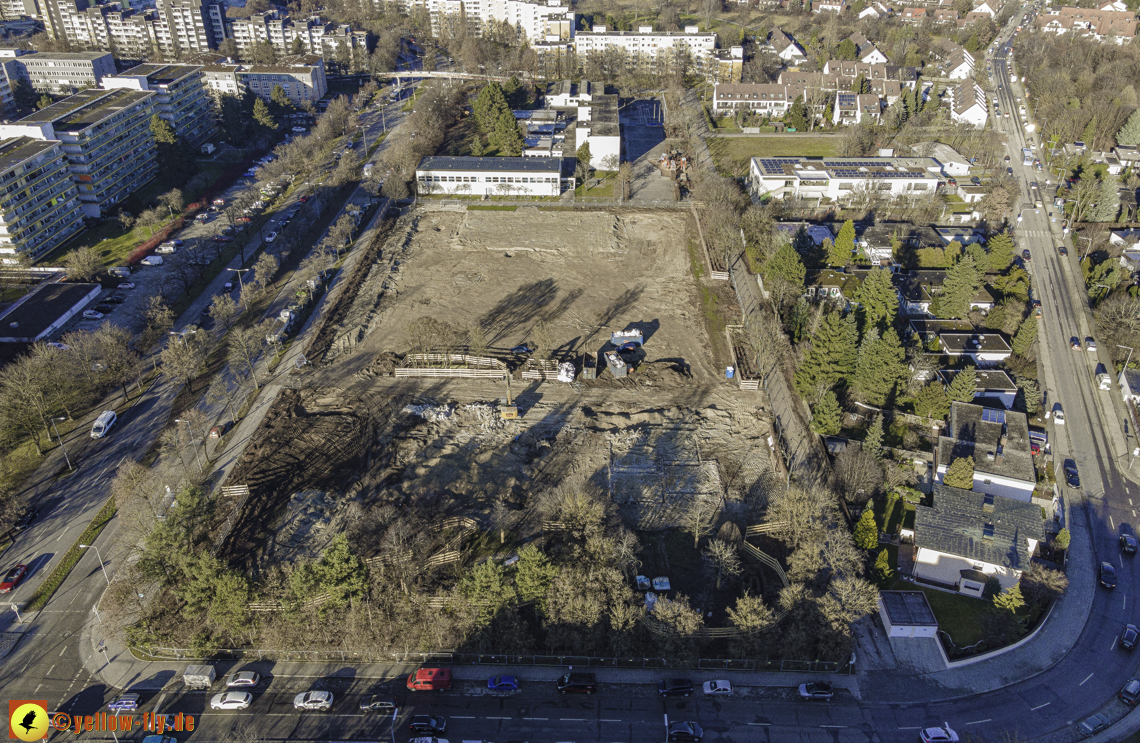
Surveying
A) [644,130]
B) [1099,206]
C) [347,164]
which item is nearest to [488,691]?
[347,164]

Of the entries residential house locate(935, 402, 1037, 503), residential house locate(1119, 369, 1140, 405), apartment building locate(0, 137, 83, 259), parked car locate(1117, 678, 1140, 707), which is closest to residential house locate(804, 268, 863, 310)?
residential house locate(935, 402, 1037, 503)

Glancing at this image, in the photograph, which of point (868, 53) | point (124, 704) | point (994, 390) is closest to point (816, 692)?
point (994, 390)

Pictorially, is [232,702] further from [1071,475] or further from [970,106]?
[970,106]

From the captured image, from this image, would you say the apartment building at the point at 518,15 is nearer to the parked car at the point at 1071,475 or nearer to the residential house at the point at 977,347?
the residential house at the point at 977,347

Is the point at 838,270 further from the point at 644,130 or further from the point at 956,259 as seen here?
the point at 644,130

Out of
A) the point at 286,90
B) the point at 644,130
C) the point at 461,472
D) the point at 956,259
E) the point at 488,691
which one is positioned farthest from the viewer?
the point at 286,90

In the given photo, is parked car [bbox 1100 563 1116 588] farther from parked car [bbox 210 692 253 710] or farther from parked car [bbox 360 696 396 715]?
parked car [bbox 210 692 253 710]
